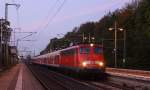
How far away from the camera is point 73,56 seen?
34.1 m

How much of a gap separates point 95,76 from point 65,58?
8193mm

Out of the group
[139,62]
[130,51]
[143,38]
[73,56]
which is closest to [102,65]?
[73,56]

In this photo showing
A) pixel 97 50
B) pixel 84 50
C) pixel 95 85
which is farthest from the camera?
pixel 97 50

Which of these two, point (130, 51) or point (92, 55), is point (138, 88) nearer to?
point (92, 55)

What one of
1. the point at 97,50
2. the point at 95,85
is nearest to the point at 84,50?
the point at 97,50

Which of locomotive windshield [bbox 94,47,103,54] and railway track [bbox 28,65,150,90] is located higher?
locomotive windshield [bbox 94,47,103,54]

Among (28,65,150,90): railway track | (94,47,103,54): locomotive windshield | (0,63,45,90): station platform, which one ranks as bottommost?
(0,63,45,90): station platform

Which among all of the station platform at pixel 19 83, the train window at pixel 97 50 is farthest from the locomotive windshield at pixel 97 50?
the station platform at pixel 19 83

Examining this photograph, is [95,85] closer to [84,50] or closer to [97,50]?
[84,50]

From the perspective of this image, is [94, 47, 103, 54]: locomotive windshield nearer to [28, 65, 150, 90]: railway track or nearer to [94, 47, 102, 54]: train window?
[94, 47, 102, 54]: train window

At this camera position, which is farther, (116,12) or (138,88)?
(116,12)

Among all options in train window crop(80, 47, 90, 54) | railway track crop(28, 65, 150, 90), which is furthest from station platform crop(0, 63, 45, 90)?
train window crop(80, 47, 90, 54)

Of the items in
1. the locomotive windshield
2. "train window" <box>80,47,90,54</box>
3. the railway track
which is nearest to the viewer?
the railway track

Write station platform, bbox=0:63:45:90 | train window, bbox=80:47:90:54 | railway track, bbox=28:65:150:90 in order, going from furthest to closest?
train window, bbox=80:47:90:54
station platform, bbox=0:63:45:90
railway track, bbox=28:65:150:90
